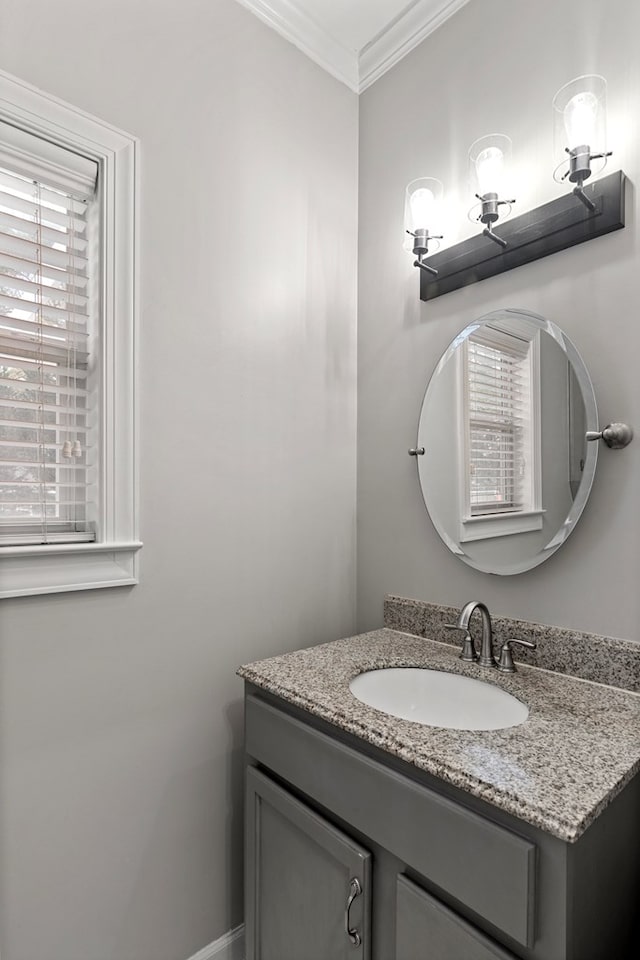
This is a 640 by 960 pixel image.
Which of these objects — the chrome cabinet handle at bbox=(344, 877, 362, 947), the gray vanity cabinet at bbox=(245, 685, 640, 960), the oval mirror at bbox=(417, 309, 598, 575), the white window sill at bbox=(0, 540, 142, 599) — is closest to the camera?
the gray vanity cabinet at bbox=(245, 685, 640, 960)

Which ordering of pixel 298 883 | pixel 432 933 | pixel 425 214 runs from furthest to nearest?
pixel 425 214 → pixel 298 883 → pixel 432 933

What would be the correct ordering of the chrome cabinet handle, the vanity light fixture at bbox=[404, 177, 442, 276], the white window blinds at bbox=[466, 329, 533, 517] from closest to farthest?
the chrome cabinet handle
the white window blinds at bbox=[466, 329, 533, 517]
the vanity light fixture at bbox=[404, 177, 442, 276]

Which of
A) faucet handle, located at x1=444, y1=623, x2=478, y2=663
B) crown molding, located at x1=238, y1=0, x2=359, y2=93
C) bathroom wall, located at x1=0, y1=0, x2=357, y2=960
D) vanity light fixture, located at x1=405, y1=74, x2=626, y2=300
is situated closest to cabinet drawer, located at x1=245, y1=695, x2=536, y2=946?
bathroom wall, located at x1=0, y1=0, x2=357, y2=960

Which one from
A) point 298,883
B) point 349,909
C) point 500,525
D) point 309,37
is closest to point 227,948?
point 298,883

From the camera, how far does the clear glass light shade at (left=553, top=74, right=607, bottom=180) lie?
1.12 meters

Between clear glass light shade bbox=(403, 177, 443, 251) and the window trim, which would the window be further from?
the window trim

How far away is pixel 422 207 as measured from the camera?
1446 mm

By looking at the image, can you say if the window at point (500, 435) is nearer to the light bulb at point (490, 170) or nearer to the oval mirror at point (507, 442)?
the oval mirror at point (507, 442)

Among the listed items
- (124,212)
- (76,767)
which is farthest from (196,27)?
(76,767)

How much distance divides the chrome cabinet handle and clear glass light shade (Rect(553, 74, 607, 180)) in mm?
1494

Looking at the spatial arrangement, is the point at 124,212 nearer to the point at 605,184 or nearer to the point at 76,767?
the point at 605,184

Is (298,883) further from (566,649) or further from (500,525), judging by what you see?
(500,525)

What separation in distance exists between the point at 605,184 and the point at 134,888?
1891mm

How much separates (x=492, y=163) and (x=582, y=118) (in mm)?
215
